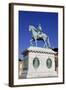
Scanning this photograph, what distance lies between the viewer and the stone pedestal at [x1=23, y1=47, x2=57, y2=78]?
1861 millimetres

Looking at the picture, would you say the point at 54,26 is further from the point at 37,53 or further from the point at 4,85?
the point at 4,85

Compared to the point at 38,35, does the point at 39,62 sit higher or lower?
lower

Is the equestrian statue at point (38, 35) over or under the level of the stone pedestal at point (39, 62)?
over

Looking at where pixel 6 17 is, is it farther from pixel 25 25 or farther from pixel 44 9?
pixel 44 9

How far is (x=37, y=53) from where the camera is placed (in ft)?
6.20

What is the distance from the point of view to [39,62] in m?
1.90

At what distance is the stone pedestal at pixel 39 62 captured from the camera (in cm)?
186

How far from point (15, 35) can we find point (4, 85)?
359 mm

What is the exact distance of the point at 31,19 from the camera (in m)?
1.87

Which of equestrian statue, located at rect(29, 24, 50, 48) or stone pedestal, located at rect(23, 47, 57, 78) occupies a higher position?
equestrian statue, located at rect(29, 24, 50, 48)
